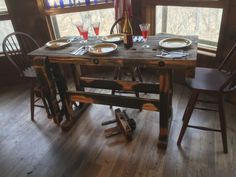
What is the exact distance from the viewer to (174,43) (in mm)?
1747

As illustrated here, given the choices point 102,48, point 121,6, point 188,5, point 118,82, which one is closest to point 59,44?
point 102,48

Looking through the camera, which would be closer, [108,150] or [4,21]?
[108,150]

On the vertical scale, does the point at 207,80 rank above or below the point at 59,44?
below

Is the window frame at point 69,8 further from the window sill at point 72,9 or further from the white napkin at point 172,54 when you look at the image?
the white napkin at point 172,54

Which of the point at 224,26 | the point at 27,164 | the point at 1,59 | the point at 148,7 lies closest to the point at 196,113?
the point at 224,26

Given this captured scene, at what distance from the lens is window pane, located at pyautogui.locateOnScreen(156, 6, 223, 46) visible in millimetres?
2324

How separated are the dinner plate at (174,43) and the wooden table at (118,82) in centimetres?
5

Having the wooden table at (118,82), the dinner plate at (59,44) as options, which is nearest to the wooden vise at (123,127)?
the wooden table at (118,82)

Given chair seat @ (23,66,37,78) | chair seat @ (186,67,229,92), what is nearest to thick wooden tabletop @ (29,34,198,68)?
chair seat @ (186,67,229,92)

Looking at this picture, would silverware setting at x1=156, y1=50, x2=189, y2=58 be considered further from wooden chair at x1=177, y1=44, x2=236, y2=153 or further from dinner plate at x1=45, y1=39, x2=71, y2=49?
dinner plate at x1=45, y1=39, x2=71, y2=49

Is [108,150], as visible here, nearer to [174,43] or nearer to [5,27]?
[174,43]

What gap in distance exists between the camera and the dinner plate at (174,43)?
5.43 feet

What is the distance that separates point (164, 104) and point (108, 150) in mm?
664

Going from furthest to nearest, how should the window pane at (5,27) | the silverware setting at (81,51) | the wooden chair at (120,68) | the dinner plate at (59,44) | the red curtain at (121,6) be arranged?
the window pane at (5,27) → the red curtain at (121,6) → the wooden chair at (120,68) → the dinner plate at (59,44) → the silverware setting at (81,51)
